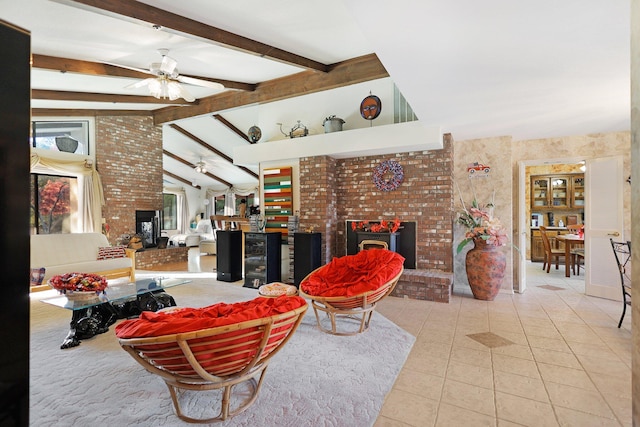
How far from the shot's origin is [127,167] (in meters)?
7.41

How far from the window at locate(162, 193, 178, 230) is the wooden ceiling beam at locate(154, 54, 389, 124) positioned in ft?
22.0

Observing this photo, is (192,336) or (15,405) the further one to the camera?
(192,336)

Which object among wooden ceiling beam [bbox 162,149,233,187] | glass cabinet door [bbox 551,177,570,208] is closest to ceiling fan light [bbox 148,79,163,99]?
wooden ceiling beam [bbox 162,149,233,187]

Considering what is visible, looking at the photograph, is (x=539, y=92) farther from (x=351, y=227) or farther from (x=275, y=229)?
(x=275, y=229)

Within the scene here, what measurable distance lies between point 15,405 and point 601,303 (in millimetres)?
5688

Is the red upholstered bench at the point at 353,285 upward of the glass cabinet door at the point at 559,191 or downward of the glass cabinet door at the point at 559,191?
downward

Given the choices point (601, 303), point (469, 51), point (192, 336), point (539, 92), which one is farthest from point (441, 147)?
point (192, 336)

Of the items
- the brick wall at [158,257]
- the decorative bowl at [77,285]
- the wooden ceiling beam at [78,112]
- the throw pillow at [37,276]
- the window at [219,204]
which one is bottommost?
the brick wall at [158,257]

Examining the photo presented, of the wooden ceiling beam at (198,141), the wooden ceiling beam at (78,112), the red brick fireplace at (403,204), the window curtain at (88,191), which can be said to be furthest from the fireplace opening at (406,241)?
the wooden ceiling beam at (198,141)

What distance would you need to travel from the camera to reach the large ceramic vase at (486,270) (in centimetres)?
434

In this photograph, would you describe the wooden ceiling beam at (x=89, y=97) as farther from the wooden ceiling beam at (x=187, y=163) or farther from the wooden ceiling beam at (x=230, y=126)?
the wooden ceiling beam at (x=187, y=163)

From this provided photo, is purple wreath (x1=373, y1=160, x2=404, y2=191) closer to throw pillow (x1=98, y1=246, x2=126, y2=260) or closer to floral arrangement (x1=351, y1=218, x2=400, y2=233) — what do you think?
floral arrangement (x1=351, y1=218, x2=400, y2=233)

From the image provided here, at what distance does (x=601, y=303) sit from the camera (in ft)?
13.8

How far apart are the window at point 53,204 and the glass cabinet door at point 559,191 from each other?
11.0 m
